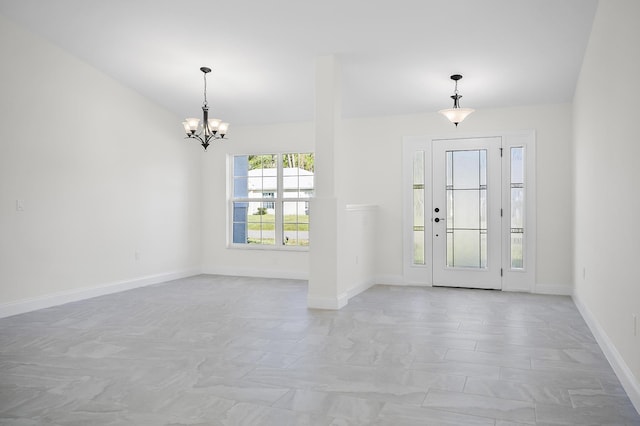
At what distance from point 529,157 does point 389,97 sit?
204 cm

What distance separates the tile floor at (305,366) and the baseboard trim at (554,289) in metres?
0.72

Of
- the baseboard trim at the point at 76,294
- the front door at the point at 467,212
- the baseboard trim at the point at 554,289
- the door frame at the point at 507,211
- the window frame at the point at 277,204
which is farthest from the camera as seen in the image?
the window frame at the point at 277,204

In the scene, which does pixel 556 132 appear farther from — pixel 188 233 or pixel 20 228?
pixel 20 228

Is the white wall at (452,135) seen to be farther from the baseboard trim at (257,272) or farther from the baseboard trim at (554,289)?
the baseboard trim at (257,272)

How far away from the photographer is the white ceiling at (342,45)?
14.4 ft

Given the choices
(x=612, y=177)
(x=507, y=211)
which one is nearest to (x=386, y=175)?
(x=507, y=211)

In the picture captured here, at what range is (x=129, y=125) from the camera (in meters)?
6.66

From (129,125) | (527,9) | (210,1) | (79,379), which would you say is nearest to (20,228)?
(129,125)

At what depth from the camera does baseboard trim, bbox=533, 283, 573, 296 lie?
620cm

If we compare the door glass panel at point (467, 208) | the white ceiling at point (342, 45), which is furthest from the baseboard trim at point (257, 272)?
the white ceiling at point (342, 45)

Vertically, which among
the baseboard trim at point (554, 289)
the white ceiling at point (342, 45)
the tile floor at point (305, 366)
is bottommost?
the tile floor at point (305, 366)

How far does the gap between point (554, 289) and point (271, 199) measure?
4405 millimetres

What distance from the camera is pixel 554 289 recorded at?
627cm

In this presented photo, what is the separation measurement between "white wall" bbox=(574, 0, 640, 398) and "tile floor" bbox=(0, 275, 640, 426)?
346 millimetres
